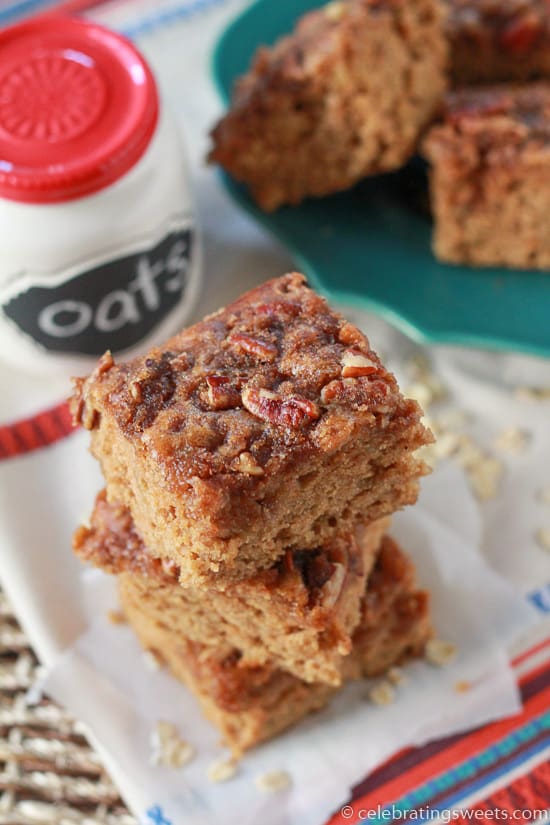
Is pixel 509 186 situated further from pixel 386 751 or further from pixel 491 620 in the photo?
pixel 386 751

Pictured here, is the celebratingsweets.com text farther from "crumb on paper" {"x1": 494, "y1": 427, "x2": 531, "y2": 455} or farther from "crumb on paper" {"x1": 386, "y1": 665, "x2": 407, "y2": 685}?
"crumb on paper" {"x1": 494, "y1": 427, "x2": 531, "y2": 455}

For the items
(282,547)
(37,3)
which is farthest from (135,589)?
(37,3)

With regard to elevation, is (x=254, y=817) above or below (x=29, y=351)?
below

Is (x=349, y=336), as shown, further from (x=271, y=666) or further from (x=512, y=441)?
(x=512, y=441)

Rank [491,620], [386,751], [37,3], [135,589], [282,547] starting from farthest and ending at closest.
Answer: [37,3]
[491,620]
[386,751]
[135,589]
[282,547]

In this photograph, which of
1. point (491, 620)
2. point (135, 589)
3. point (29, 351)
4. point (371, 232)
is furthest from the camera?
point (371, 232)

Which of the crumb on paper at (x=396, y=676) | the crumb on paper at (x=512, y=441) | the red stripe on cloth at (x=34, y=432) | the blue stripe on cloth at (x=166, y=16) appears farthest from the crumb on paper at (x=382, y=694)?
the blue stripe on cloth at (x=166, y=16)

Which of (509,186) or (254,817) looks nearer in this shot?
(254,817)
